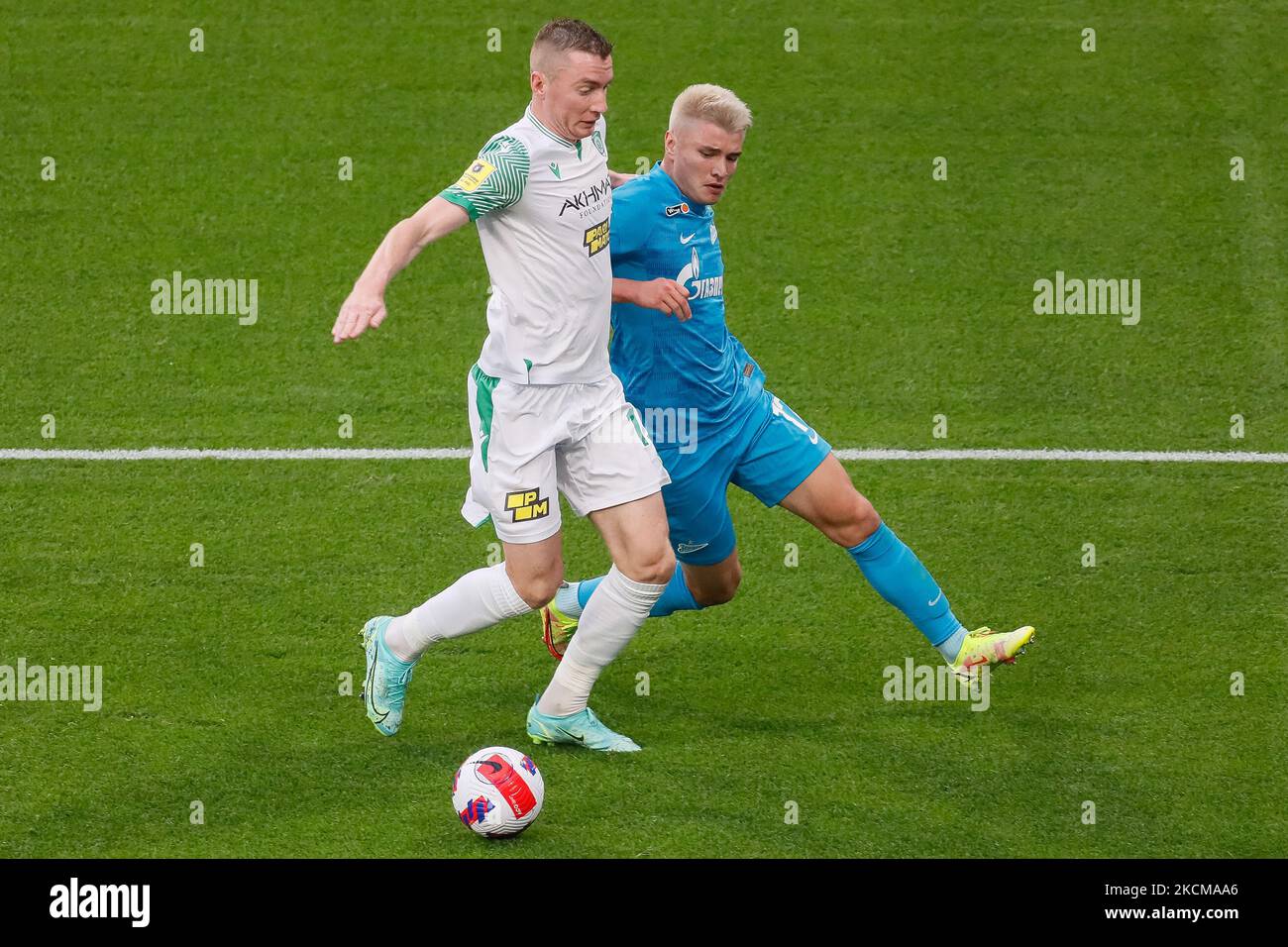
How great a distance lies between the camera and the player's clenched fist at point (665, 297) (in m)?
6.49

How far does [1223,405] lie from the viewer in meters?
9.84

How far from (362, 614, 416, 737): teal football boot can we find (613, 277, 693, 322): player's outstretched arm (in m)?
1.60

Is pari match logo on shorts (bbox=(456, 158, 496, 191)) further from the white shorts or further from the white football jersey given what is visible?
the white shorts

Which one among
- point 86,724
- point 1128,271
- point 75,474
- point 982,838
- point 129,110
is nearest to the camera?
point 982,838

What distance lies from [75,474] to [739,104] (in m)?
4.40

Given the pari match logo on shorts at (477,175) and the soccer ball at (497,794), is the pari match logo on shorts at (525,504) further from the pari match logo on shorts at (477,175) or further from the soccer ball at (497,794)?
the pari match logo on shorts at (477,175)

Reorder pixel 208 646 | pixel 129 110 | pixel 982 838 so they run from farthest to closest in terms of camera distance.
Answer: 1. pixel 129 110
2. pixel 208 646
3. pixel 982 838

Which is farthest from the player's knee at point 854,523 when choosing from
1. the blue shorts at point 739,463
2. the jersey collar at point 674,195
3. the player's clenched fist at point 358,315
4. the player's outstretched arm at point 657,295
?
the player's clenched fist at point 358,315

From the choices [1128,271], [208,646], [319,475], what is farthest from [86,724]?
[1128,271]

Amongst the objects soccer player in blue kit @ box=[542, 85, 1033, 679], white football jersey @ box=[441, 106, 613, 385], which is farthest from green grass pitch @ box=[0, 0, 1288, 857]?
white football jersey @ box=[441, 106, 613, 385]

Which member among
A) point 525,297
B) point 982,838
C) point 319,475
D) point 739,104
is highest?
point 739,104

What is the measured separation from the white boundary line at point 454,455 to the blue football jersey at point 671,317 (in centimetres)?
261

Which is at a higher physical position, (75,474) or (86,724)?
(75,474)

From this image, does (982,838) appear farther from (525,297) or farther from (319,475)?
(319,475)
